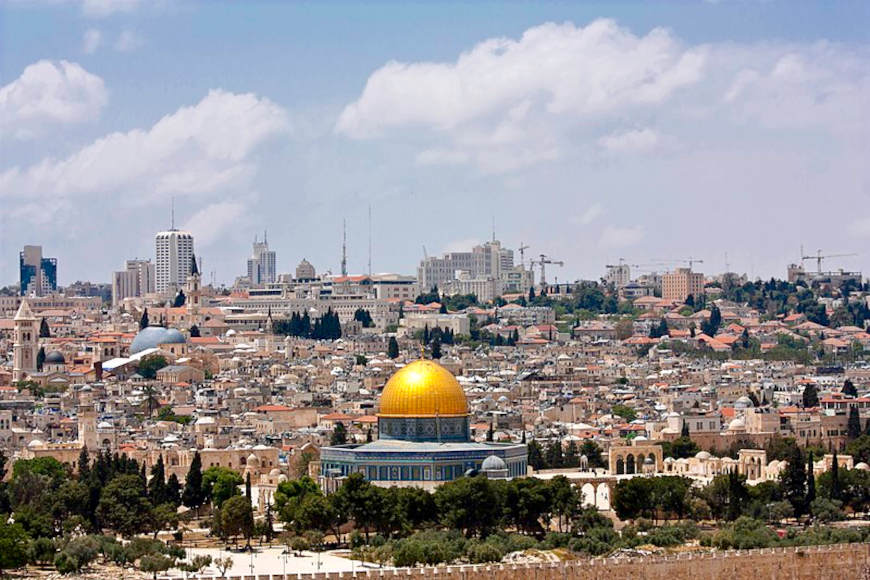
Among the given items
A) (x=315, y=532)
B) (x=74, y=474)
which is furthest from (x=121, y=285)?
(x=315, y=532)

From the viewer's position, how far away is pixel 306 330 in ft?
399

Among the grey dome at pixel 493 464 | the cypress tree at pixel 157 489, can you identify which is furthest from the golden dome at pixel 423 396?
the cypress tree at pixel 157 489

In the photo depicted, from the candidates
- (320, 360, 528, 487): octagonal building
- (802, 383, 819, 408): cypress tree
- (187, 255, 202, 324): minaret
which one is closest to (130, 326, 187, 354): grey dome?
(187, 255, 202, 324): minaret

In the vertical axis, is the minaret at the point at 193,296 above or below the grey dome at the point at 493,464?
above

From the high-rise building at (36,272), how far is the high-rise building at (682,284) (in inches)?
1700

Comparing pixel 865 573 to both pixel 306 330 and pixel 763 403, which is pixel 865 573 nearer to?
pixel 763 403

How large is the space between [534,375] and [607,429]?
2044cm

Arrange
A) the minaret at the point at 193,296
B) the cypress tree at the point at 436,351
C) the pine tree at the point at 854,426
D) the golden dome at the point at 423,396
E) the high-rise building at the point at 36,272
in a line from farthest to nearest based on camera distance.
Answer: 1. the high-rise building at the point at 36,272
2. the minaret at the point at 193,296
3. the cypress tree at the point at 436,351
4. the pine tree at the point at 854,426
5. the golden dome at the point at 423,396

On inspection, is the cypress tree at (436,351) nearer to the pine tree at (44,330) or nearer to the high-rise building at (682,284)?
the pine tree at (44,330)

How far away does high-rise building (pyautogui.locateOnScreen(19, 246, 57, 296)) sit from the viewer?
565 feet

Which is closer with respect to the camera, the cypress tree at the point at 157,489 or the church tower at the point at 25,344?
the cypress tree at the point at 157,489

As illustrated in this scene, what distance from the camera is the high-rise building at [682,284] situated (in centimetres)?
15312

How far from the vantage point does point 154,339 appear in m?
105

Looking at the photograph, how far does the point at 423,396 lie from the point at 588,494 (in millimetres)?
4628
